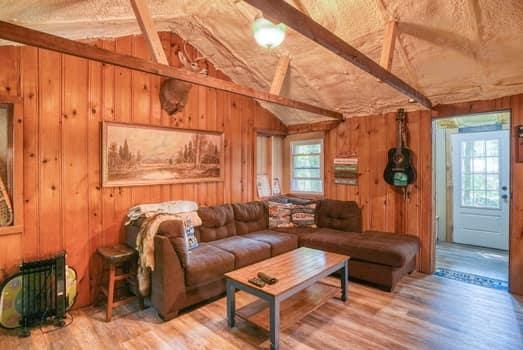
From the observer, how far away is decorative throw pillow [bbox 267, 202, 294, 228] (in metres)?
4.26

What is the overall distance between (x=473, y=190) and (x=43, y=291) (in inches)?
243

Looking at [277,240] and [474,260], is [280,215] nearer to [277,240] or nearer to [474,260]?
[277,240]

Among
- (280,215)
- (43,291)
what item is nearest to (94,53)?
(43,291)

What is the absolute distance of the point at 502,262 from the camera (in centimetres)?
405

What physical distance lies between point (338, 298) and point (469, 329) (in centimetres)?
110

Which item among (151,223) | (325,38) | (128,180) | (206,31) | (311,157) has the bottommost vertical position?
(151,223)

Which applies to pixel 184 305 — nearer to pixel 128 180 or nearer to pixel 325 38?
pixel 128 180

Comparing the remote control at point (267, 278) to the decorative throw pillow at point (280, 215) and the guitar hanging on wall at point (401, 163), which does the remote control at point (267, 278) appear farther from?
the guitar hanging on wall at point (401, 163)

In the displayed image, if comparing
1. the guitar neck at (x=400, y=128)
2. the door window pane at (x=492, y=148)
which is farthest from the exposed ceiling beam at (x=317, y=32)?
the door window pane at (x=492, y=148)

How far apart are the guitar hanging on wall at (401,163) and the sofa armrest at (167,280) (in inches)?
117

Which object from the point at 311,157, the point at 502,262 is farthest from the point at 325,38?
the point at 502,262

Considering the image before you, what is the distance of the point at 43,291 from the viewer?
98.0 inches

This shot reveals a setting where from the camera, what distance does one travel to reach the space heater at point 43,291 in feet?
7.89

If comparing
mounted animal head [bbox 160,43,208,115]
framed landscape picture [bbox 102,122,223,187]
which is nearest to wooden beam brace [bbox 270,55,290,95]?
mounted animal head [bbox 160,43,208,115]
